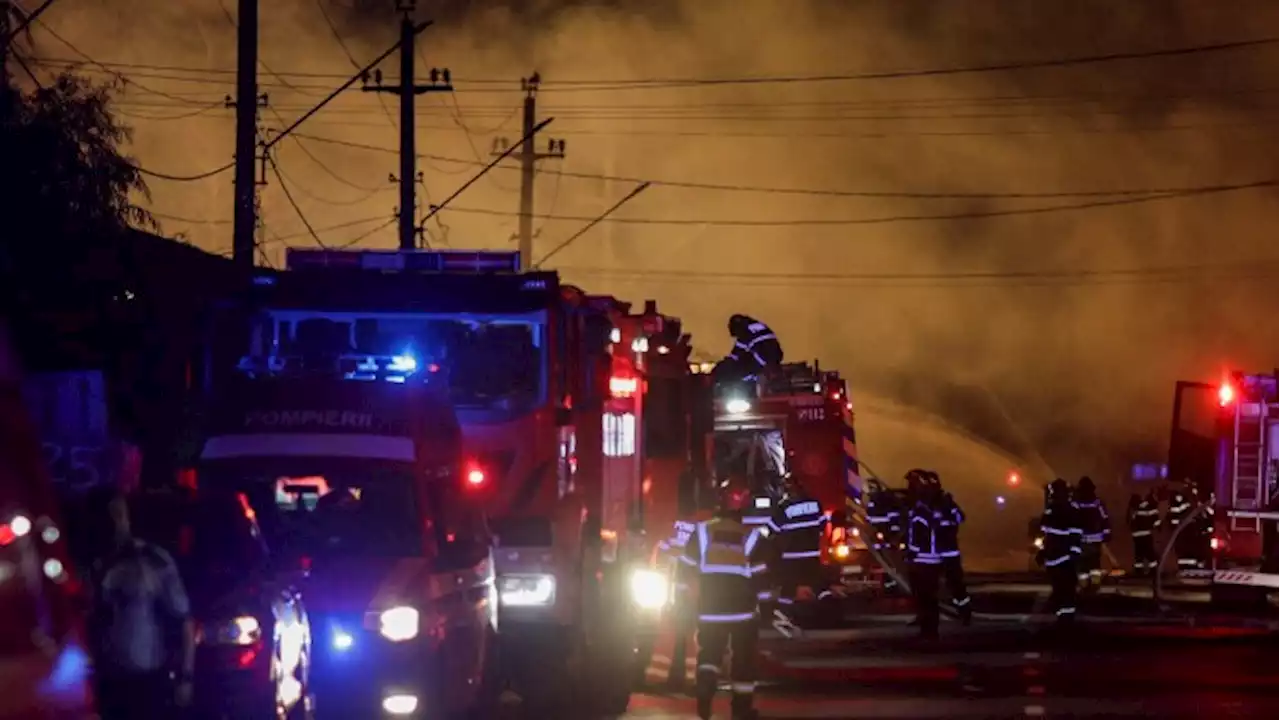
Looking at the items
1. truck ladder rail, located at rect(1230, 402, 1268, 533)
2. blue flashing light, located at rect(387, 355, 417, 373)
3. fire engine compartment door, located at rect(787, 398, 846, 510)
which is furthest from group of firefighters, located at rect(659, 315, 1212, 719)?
blue flashing light, located at rect(387, 355, 417, 373)

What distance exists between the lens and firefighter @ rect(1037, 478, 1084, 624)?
A: 21500mm

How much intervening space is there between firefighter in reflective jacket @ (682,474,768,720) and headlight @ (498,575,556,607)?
1262mm

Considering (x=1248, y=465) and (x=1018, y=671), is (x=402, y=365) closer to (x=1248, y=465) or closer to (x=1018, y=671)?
(x=1018, y=671)

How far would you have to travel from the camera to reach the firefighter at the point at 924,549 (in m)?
20.4

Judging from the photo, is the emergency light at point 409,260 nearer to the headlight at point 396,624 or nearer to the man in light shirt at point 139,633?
the headlight at point 396,624

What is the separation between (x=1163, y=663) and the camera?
60.0 ft

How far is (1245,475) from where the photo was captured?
22438 mm

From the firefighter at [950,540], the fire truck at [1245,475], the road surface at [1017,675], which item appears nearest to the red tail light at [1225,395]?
the fire truck at [1245,475]

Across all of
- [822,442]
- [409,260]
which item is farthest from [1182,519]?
[409,260]

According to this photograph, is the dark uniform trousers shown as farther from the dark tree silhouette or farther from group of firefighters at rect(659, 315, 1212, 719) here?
the dark tree silhouette

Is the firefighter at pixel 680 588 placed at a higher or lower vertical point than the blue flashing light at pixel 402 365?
lower

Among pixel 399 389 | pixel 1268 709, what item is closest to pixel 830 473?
pixel 1268 709

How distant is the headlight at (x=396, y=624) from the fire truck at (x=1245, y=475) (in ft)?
45.1

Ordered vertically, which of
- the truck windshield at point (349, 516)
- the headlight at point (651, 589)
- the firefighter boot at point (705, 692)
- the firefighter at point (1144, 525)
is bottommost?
the firefighter at point (1144, 525)
